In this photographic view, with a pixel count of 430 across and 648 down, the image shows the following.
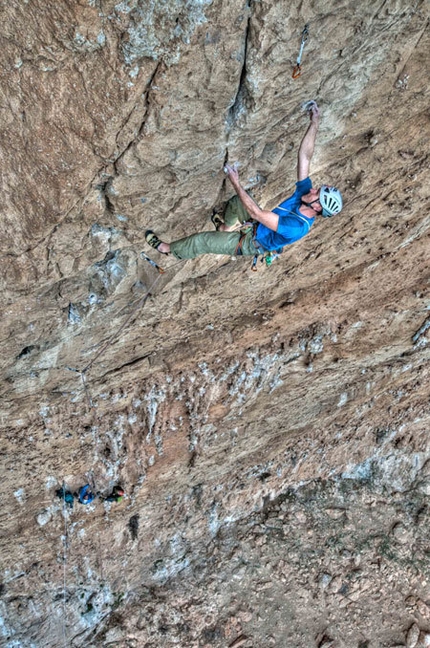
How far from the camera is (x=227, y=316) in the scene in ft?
21.6

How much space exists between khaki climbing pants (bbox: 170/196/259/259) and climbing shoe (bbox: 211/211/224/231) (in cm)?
7

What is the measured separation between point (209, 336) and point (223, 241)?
2.28 metres

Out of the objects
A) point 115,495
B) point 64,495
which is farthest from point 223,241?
point 115,495

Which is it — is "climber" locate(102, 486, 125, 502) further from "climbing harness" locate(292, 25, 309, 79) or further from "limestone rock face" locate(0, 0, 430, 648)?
"climbing harness" locate(292, 25, 309, 79)

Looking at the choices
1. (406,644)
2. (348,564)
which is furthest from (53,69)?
(406,644)

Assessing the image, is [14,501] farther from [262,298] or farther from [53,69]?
[53,69]

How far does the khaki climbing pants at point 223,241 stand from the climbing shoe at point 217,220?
0.07 m

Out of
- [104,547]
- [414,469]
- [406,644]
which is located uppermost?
[104,547]

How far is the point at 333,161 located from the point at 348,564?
7.91 m

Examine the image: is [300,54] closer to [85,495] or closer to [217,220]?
[217,220]

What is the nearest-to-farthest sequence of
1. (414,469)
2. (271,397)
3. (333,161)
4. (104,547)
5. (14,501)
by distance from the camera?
(333,161) < (14,501) < (271,397) < (104,547) < (414,469)

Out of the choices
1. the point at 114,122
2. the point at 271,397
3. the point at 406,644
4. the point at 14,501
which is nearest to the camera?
the point at 114,122

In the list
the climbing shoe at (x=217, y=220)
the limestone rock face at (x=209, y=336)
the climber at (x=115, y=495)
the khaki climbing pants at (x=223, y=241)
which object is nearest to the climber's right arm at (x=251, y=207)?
the limestone rock face at (x=209, y=336)

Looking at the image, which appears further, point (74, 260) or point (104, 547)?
point (104, 547)
